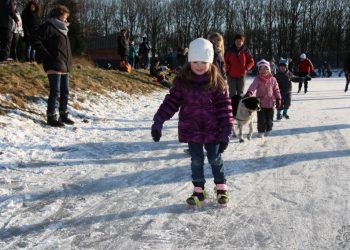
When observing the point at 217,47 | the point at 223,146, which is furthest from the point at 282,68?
the point at 223,146

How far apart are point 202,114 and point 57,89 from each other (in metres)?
3.82

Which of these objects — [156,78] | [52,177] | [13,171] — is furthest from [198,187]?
[156,78]

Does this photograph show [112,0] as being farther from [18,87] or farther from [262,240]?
[262,240]

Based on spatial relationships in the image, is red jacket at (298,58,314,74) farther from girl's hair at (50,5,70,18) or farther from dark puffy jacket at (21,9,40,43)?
girl's hair at (50,5,70,18)

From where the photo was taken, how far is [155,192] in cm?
430

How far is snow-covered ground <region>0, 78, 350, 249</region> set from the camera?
3207 mm

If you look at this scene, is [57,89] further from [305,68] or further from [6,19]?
[305,68]

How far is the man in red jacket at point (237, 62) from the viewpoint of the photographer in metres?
8.06

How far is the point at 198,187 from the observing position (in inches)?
158

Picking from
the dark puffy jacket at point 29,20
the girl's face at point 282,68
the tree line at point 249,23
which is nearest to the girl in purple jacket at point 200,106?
the girl's face at point 282,68

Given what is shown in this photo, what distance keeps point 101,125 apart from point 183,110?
→ 4480 mm

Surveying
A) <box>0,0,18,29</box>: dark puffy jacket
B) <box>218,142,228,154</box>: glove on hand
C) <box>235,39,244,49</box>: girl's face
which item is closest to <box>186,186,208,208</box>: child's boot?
<box>218,142,228,154</box>: glove on hand

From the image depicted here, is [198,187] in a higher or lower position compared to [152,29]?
lower

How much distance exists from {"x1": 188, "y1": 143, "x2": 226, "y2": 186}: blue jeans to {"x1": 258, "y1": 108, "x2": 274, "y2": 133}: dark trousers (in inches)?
139
